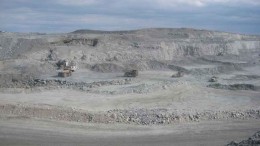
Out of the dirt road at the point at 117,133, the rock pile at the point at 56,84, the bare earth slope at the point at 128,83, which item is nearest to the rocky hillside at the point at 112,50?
the bare earth slope at the point at 128,83

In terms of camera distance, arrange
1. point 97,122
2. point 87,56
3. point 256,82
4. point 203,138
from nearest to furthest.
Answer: point 203,138 < point 97,122 < point 256,82 < point 87,56

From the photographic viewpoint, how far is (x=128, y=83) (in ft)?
104

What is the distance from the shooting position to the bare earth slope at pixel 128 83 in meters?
21.9

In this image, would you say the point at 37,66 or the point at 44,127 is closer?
the point at 44,127

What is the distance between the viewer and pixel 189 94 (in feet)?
92.8

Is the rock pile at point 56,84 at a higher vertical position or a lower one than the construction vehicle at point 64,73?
lower

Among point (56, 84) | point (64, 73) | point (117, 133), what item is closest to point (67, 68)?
point (64, 73)

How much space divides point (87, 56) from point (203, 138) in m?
25.8

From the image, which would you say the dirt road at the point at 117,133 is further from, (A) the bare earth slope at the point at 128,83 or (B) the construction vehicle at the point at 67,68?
(B) the construction vehicle at the point at 67,68

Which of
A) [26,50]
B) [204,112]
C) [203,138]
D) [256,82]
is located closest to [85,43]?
[26,50]

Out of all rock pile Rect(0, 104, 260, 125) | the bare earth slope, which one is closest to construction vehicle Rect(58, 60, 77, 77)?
the bare earth slope

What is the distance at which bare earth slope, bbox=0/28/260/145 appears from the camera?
2186 cm

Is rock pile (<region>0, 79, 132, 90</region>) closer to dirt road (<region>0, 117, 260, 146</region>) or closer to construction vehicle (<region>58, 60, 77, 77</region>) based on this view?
construction vehicle (<region>58, 60, 77, 77</region>)

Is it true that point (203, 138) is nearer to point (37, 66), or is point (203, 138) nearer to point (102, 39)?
point (37, 66)
